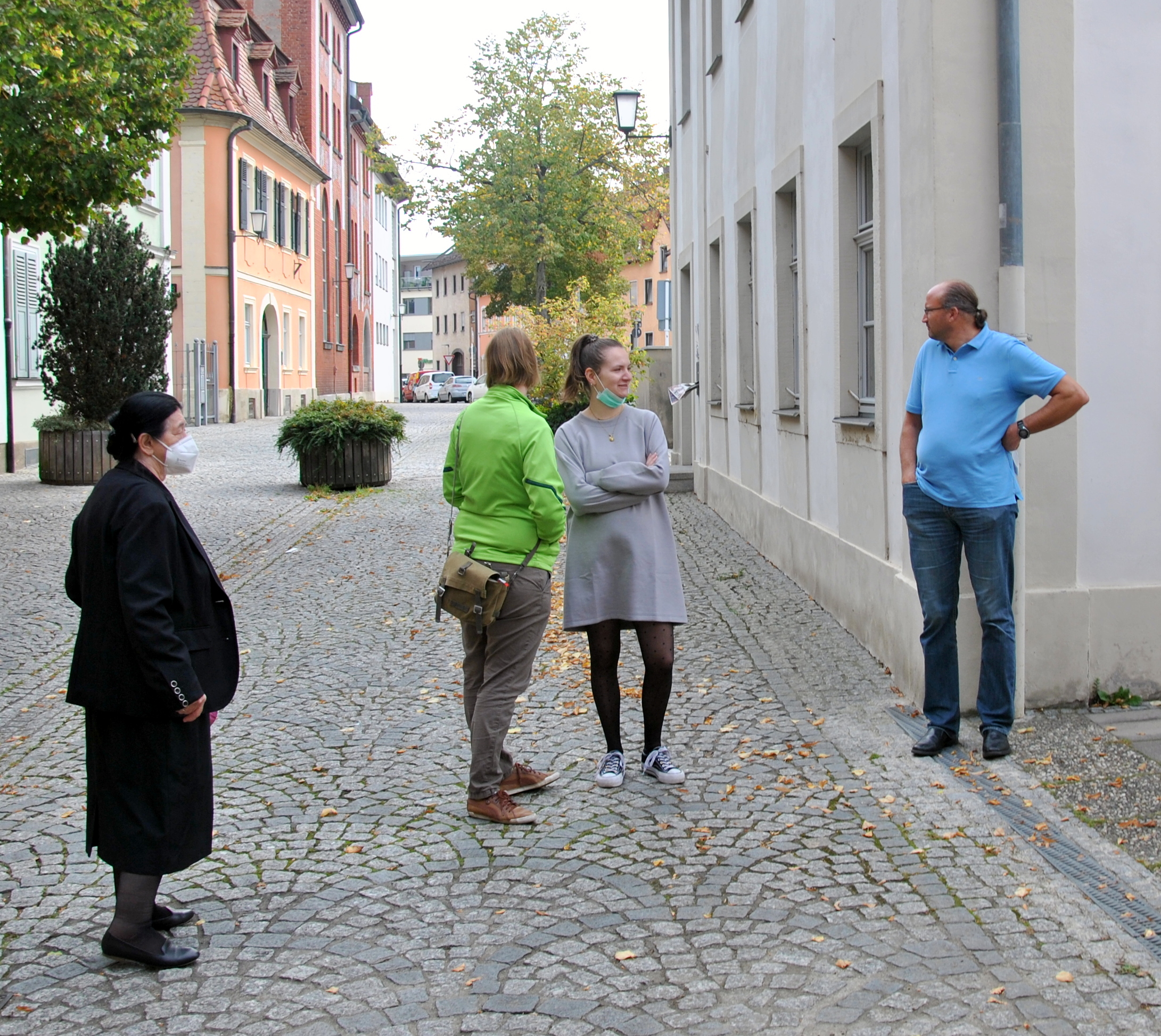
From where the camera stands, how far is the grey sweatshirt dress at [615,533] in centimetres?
534

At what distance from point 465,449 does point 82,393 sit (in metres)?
14.6

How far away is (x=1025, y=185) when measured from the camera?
20.4 ft

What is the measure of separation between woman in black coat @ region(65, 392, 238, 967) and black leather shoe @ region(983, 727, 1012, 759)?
10.5 feet

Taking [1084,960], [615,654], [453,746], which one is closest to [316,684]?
[453,746]

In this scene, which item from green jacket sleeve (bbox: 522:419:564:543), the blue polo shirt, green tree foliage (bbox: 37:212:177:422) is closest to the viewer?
green jacket sleeve (bbox: 522:419:564:543)

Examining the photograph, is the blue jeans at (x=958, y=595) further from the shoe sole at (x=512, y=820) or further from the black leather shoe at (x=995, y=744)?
the shoe sole at (x=512, y=820)

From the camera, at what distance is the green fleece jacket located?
4922 millimetres

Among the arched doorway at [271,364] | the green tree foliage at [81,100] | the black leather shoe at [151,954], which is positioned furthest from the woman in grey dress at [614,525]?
the arched doorway at [271,364]

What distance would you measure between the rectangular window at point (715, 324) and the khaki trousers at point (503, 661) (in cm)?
1056

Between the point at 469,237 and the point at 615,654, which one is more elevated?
the point at 469,237

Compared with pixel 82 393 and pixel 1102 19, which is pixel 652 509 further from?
pixel 82 393

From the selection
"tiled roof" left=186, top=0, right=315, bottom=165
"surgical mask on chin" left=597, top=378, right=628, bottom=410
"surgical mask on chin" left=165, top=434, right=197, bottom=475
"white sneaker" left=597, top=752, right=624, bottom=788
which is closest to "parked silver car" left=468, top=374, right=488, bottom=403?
"surgical mask on chin" left=597, top=378, right=628, bottom=410

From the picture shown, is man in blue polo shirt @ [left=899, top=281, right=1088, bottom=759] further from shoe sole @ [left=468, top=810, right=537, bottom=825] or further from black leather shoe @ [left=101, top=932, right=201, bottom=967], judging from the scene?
black leather shoe @ [left=101, top=932, right=201, bottom=967]

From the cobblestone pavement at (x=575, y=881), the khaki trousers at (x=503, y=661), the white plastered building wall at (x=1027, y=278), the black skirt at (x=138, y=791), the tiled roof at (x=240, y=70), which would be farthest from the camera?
the tiled roof at (x=240, y=70)
